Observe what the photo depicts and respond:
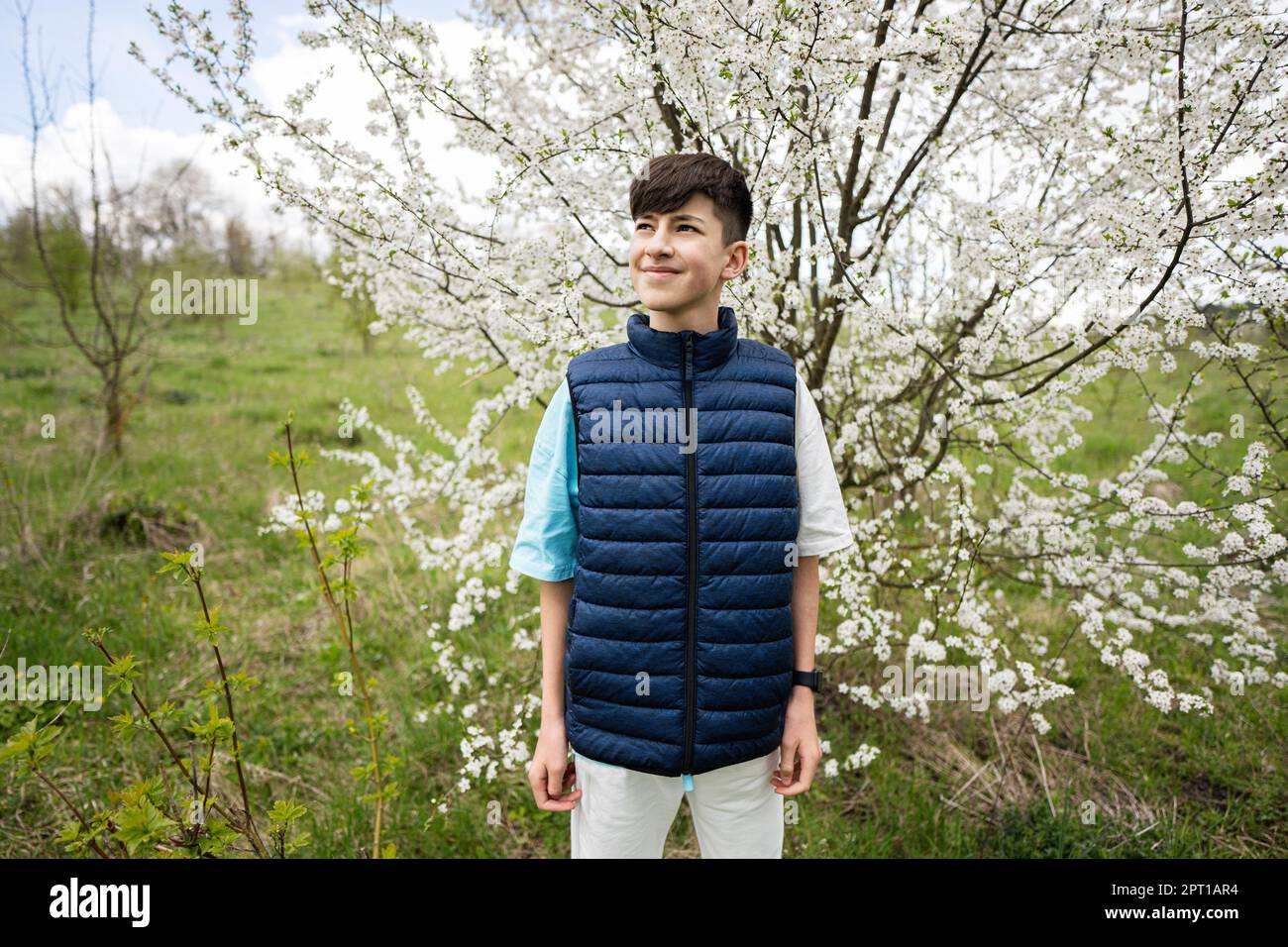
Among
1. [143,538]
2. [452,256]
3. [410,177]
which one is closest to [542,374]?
[452,256]

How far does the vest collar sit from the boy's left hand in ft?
2.96

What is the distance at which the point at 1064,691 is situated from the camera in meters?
2.72

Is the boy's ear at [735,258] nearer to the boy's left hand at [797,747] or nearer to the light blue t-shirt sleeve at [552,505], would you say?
the light blue t-shirt sleeve at [552,505]

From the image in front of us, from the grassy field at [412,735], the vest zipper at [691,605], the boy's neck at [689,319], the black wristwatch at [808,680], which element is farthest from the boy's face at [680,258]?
the grassy field at [412,735]

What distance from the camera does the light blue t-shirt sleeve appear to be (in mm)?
1728

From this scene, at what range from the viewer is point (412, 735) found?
11.1 feet

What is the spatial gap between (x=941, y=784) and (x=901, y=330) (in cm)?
203

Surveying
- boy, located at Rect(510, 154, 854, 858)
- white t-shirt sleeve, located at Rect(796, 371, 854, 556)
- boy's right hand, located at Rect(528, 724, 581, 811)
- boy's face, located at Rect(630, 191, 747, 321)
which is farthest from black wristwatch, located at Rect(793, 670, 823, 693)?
boy's face, located at Rect(630, 191, 747, 321)

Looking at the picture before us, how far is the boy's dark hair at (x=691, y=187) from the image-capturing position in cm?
166

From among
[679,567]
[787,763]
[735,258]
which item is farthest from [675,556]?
[735,258]

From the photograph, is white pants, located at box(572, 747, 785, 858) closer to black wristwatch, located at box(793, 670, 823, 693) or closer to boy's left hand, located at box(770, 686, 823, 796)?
boy's left hand, located at box(770, 686, 823, 796)

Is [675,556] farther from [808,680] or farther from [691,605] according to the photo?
[808,680]

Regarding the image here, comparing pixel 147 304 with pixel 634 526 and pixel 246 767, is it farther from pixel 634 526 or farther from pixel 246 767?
pixel 634 526
